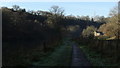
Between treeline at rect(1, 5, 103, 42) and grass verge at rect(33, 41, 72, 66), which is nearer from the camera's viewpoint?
grass verge at rect(33, 41, 72, 66)

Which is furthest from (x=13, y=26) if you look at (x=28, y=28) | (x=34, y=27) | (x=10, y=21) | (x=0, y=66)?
(x=0, y=66)

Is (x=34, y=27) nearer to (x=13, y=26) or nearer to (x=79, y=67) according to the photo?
(x=13, y=26)

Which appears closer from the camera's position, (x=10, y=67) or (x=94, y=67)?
(x=10, y=67)

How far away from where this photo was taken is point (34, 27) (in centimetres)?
5447

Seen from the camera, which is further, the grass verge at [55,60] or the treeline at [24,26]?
the treeline at [24,26]

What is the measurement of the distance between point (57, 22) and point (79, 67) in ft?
196

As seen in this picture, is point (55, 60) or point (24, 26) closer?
point (55, 60)

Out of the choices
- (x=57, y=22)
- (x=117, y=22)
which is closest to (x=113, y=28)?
(x=117, y=22)

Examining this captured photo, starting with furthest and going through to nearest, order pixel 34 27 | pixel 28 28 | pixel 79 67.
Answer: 1. pixel 34 27
2. pixel 28 28
3. pixel 79 67

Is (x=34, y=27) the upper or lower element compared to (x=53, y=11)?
lower

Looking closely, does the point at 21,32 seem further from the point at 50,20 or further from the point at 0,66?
the point at 0,66

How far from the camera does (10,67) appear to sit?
→ 11.1m

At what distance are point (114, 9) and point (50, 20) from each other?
72.0ft

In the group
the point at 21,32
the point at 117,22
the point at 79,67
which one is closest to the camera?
the point at 79,67
